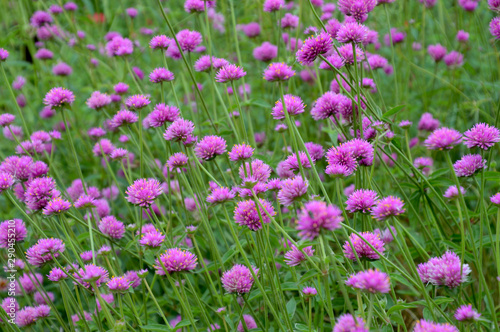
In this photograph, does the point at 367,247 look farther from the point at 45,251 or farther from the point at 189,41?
the point at 189,41

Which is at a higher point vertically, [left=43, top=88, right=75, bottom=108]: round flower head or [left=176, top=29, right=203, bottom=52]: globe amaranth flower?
[left=176, top=29, right=203, bottom=52]: globe amaranth flower

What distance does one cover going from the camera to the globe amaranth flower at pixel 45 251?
5.40 ft

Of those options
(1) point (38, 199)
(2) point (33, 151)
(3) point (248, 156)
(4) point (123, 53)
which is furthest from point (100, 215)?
(3) point (248, 156)

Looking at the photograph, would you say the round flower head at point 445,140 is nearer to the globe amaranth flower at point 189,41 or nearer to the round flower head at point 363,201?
the round flower head at point 363,201

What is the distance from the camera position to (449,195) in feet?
5.39

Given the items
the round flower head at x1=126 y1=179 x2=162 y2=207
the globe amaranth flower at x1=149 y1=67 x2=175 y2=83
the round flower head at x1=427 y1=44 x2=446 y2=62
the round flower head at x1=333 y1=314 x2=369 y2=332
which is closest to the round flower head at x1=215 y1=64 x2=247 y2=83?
the globe amaranth flower at x1=149 y1=67 x2=175 y2=83

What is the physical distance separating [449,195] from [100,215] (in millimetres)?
1639

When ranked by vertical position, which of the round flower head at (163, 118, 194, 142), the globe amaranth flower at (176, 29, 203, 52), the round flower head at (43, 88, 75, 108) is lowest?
the round flower head at (163, 118, 194, 142)

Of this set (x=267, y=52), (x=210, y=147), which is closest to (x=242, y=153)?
(x=210, y=147)

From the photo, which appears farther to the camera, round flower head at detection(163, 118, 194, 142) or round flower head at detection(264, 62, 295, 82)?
round flower head at detection(163, 118, 194, 142)

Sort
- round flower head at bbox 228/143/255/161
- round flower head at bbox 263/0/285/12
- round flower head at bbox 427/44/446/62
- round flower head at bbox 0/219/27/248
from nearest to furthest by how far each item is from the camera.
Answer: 1. round flower head at bbox 228/143/255/161
2. round flower head at bbox 0/219/27/248
3. round flower head at bbox 263/0/285/12
4. round flower head at bbox 427/44/446/62

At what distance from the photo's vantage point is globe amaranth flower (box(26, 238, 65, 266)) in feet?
5.40

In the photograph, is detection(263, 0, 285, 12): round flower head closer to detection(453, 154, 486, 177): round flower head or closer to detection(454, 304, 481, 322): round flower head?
detection(453, 154, 486, 177): round flower head

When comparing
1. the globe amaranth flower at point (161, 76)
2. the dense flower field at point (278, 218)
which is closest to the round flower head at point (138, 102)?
the dense flower field at point (278, 218)
